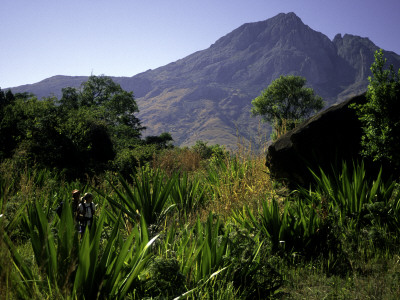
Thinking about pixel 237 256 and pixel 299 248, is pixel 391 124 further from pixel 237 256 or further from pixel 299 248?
pixel 237 256

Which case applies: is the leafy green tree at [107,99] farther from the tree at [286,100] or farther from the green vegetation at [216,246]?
the green vegetation at [216,246]

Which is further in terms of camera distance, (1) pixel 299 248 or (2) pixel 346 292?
(1) pixel 299 248

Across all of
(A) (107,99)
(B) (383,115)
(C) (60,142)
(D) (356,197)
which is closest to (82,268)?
(D) (356,197)

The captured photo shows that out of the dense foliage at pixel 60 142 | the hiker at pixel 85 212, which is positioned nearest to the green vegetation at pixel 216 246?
the hiker at pixel 85 212

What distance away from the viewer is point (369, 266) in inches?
137

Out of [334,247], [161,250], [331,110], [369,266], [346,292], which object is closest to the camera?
[346,292]

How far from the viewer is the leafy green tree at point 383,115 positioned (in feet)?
15.9

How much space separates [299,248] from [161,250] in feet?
5.95

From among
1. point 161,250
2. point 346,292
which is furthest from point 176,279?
point 346,292

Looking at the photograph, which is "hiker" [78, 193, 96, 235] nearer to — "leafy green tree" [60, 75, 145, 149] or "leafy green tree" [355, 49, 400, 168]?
"leafy green tree" [355, 49, 400, 168]

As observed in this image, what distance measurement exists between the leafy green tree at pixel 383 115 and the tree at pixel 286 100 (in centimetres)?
3300

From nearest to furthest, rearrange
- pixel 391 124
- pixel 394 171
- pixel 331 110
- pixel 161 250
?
pixel 161 250
pixel 391 124
pixel 394 171
pixel 331 110

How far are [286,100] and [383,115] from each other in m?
39.6

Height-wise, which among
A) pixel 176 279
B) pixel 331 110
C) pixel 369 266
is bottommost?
pixel 369 266
